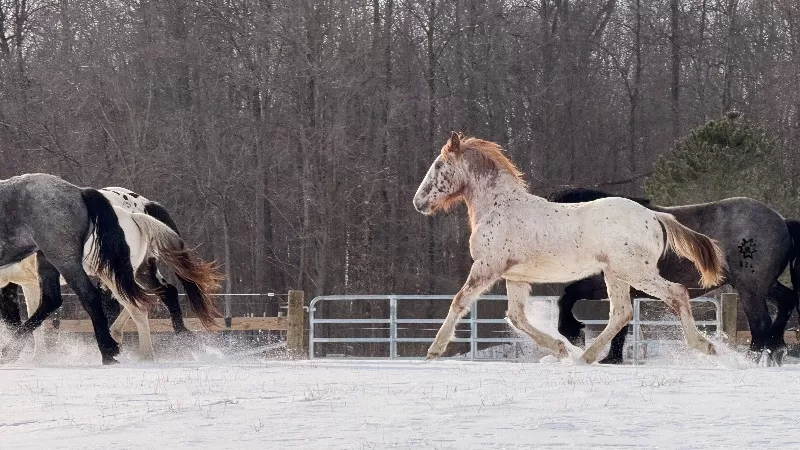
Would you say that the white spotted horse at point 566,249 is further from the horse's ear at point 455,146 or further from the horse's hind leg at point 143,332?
the horse's hind leg at point 143,332

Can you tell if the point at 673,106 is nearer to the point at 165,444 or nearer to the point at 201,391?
the point at 201,391

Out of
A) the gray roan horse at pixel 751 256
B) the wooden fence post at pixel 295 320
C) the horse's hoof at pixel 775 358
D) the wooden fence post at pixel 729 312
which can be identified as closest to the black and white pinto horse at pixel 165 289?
the wooden fence post at pixel 295 320

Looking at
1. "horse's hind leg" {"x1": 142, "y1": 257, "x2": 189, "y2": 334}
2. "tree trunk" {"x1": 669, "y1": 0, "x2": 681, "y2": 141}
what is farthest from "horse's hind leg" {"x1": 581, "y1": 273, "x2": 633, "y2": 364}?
"tree trunk" {"x1": 669, "y1": 0, "x2": 681, "y2": 141}

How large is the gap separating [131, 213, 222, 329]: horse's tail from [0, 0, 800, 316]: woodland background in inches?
502

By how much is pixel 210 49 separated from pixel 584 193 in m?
16.9

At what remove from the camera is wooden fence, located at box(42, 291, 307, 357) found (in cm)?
1639

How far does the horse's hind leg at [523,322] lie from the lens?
1113 centimetres

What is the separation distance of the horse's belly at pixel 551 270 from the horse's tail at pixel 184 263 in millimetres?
3947

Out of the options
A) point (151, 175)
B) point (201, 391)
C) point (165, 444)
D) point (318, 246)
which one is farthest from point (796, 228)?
point (151, 175)

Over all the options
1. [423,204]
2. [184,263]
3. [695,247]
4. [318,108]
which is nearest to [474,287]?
[423,204]

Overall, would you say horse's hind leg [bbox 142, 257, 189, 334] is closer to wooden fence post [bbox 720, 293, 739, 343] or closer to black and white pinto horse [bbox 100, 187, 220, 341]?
black and white pinto horse [bbox 100, 187, 220, 341]

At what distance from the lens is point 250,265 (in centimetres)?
2997

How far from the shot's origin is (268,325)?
17.5 metres

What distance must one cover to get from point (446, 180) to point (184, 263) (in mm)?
3466
